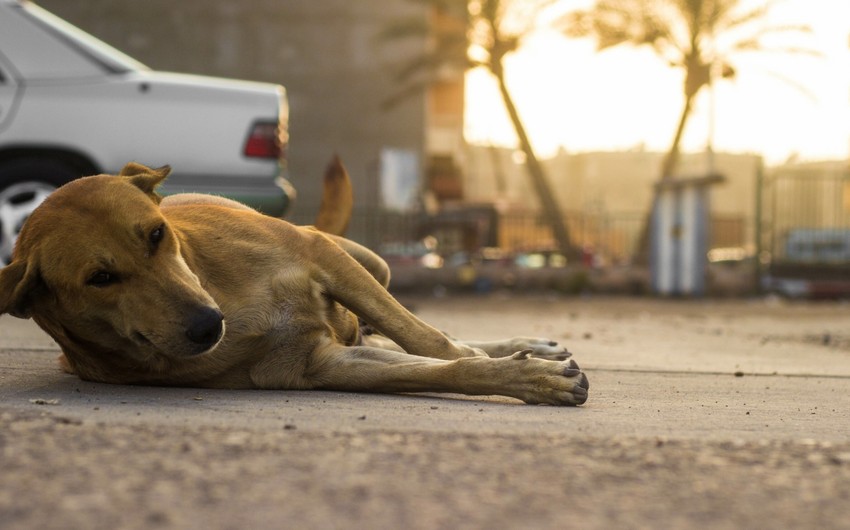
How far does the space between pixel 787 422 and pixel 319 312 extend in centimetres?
164

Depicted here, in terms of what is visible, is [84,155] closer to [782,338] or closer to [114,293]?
[114,293]

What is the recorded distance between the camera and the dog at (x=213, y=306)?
11.2 ft

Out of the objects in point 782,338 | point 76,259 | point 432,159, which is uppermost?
point 432,159

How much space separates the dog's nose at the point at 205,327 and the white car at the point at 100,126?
4.25m

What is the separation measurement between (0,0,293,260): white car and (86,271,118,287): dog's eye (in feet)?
13.7

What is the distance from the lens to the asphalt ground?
2.13 metres

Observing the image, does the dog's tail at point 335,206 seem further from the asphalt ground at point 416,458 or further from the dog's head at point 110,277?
the dog's head at point 110,277

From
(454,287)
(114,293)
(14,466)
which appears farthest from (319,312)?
(454,287)

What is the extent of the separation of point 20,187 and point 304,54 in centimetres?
3262

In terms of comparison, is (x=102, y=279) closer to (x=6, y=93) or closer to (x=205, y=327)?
(x=205, y=327)

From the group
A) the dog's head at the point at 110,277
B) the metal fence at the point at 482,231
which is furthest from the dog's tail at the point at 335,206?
the metal fence at the point at 482,231

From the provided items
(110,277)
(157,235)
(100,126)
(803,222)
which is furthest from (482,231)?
(110,277)

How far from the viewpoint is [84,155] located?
7.65 meters

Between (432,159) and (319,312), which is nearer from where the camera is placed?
(319,312)
